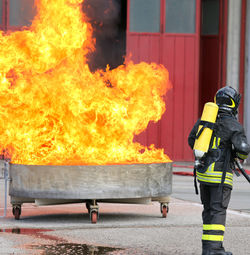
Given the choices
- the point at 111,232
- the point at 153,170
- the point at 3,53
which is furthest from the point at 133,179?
the point at 3,53

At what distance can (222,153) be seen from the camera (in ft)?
21.8

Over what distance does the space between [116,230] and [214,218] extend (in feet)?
6.55

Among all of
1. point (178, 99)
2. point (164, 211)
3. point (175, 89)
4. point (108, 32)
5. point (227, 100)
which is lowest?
point (164, 211)

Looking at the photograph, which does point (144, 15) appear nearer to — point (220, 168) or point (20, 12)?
point (20, 12)

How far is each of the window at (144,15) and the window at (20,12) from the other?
11.2ft

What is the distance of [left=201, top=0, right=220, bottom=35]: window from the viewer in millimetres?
26250

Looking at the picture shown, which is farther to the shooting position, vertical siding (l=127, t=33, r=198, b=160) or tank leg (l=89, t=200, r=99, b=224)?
vertical siding (l=127, t=33, r=198, b=160)

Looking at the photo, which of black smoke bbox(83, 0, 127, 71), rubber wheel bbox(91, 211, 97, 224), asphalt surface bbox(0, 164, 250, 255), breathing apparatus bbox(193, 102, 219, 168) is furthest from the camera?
black smoke bbox(83, 0, 127, 71)

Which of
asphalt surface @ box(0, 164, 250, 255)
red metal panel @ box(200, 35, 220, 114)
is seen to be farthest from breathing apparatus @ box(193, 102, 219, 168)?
red metal panel @ box(200, 35, 220, 114)

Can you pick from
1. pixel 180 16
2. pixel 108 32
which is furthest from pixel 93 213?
pixel 108 32

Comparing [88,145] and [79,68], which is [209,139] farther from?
[79,68]

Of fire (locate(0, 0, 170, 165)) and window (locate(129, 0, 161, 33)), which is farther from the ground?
window (locate(129, 0, 161, 33))

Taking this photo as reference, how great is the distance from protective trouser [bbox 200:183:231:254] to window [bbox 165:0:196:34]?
59.4 feet

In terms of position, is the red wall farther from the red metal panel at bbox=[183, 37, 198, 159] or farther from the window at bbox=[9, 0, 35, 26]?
the window at bbox=[9, 0, 35, 26]
